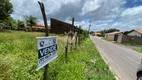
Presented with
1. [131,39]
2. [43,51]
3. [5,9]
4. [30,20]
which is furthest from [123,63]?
[30,20]

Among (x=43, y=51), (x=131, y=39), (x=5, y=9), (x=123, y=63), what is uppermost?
(x=5, y=9)

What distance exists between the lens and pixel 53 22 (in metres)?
38.9

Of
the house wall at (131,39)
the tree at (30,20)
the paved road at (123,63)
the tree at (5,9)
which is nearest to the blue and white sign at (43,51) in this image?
the paved road at (123,63)

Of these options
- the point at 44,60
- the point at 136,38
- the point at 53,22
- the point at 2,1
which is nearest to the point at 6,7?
the point at 2,1

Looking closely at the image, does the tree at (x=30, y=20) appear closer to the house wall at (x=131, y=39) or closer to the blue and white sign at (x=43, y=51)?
the house wall at (x=131, y=39)

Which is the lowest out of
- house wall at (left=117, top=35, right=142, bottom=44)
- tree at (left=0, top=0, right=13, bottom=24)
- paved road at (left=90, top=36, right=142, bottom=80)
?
house wall at (left=117, top=35, right=142, bottom=44)

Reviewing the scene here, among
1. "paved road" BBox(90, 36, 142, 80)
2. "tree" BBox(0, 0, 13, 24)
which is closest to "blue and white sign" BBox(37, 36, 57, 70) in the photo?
"paved road" BBox(90, 36, 142, 80)

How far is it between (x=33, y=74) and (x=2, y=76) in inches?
44.2

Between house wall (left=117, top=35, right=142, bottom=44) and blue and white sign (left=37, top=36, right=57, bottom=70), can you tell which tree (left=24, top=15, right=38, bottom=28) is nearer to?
house wall (left=117, top=35, right=142, bottom=44)

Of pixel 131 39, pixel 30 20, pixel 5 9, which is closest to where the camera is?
pixel 5 9

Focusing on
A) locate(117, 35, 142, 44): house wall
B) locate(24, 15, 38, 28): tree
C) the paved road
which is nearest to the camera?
the paved road

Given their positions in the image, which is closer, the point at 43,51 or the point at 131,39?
the point at 43,51

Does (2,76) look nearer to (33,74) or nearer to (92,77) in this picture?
(33,74)

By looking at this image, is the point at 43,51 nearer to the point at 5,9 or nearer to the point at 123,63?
the point at 123,63
